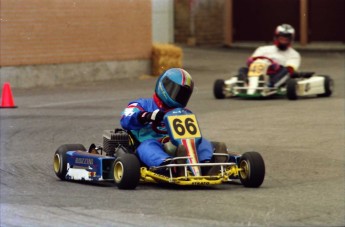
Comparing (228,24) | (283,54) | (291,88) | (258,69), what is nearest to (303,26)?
(228,24)

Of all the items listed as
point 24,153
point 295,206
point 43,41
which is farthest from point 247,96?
point 295,206

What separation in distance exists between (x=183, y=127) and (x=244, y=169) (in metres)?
0.63

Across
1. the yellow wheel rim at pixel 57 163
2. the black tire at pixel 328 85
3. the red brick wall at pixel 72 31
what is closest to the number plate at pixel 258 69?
the black tire at pixel 328 85

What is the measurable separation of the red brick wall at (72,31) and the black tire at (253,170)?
39.9ft

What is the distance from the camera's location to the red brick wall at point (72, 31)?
21125 millimetres

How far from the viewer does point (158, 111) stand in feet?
30.1

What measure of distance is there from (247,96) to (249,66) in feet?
1.71

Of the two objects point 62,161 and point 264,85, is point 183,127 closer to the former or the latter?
point 62,161

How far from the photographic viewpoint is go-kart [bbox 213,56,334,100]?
59.3ft

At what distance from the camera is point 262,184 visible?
9.30 metres

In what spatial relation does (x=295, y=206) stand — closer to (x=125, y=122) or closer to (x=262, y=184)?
(x=262, y=184)

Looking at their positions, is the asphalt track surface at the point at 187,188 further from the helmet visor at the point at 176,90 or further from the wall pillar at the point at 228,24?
the wall pillar at the point at 228,24

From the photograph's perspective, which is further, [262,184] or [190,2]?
[190,2]

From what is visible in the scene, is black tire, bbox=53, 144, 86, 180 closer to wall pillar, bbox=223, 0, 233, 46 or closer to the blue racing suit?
the blue racing suit
